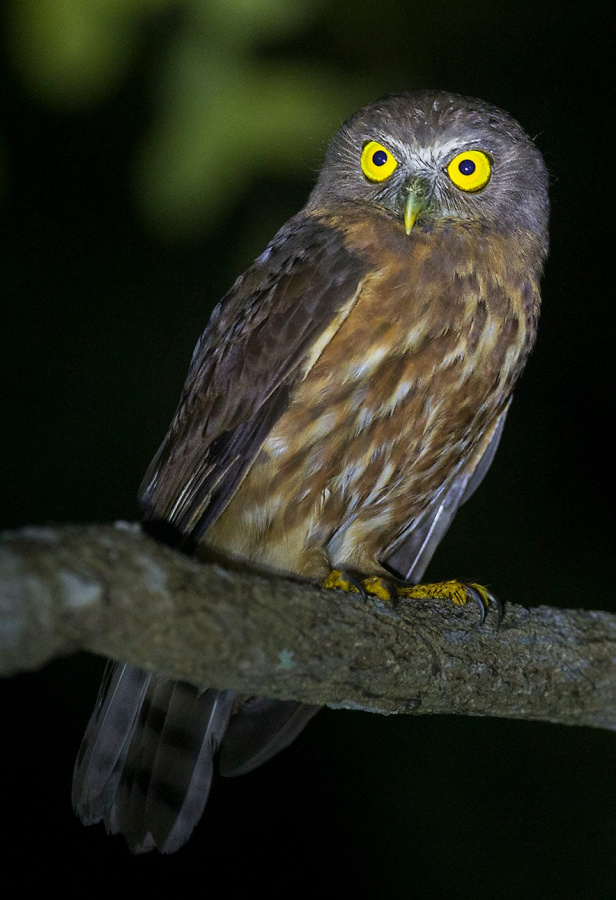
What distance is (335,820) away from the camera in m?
5.27

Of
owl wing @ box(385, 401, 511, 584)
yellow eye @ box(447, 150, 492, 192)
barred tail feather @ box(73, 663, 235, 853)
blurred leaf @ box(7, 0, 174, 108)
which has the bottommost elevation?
barred tail feather @ box(73, 663, 235, 853)

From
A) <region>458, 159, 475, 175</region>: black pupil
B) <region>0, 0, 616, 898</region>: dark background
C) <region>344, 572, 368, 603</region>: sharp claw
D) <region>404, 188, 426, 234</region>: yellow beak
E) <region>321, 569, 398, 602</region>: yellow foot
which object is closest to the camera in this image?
<region>344, 572, 368, 603</region>: sharp claw

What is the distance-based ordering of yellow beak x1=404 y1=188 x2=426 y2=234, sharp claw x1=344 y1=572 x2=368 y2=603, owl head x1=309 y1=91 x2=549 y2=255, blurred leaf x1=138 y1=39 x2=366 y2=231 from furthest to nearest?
blurred leaf x1=138 y1=39 x2=366 y2=231 < owl head x1=309 y1=91 x2=549 y2=255 < yellow beak x1=404 y1=188 x2=426 y2=234 < sharp claw x1=344 y1=572 x2=368 y2=603

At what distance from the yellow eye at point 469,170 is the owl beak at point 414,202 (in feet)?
0.70

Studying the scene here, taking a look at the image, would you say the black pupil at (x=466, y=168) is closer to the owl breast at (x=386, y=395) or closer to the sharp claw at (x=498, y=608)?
the owl breast at (x=386, y=395)

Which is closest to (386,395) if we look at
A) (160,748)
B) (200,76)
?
(160,748)

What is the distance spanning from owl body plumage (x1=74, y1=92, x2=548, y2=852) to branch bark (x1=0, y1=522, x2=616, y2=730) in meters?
0.57

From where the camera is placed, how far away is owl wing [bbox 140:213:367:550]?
9.92 ft

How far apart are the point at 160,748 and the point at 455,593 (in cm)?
115

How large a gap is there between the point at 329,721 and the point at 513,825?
3.78 feet

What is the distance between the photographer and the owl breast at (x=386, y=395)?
3.00 meters

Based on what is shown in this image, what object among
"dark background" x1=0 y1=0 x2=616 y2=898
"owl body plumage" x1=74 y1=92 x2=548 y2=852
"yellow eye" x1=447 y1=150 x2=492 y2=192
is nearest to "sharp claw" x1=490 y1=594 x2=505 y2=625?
"owl body plumage" x1=74 y1=92 x2=548 y2=852

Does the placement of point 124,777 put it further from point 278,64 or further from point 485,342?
point 278,64

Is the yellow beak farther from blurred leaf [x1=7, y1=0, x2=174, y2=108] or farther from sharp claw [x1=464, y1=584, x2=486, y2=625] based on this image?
blurred leaf [x1=7, y1=0, x2=174, y2=108]
